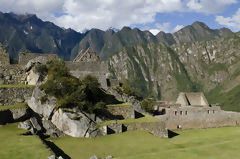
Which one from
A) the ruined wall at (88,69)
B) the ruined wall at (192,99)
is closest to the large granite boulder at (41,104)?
the ruined wall at (88,69)

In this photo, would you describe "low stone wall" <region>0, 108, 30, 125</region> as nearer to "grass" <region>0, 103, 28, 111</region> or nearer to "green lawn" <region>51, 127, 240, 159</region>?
"grass" <region>0, 103, 28, 111</region>

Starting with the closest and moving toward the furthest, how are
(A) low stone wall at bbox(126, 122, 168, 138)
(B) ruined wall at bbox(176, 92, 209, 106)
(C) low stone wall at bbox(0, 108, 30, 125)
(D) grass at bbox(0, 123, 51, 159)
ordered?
1. (D) grass at bbox(0, 123, 51, 159)
2. (C) low stone wall at bbox(0, 108, 30, 125)
3. (A) low stone wall at bbox(126, 122, 168, 138)
4. (B) ruined wall at bbox(176, 92, 209, 106)

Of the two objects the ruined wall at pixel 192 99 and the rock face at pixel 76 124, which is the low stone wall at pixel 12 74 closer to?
the rock face at pixel 76 124

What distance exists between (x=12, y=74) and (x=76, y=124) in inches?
352

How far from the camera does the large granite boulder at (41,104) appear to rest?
2011 cm

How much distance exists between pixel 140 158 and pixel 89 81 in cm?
1265

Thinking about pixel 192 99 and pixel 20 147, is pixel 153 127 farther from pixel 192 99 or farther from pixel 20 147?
pixel 192 99

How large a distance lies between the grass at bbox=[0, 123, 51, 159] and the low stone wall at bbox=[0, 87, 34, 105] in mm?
4399

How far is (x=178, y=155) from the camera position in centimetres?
1270

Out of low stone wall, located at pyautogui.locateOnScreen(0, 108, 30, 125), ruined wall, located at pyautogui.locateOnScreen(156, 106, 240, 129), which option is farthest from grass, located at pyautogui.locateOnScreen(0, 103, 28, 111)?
ruined wall, located at pyautogui.locateOnScreen(156, 106, 240, 129)

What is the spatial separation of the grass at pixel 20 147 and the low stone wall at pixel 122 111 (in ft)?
28.6

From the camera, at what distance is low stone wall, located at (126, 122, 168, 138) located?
2211cm

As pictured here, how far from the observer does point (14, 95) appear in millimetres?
20812

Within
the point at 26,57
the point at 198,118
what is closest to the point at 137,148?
the point at 26,57
